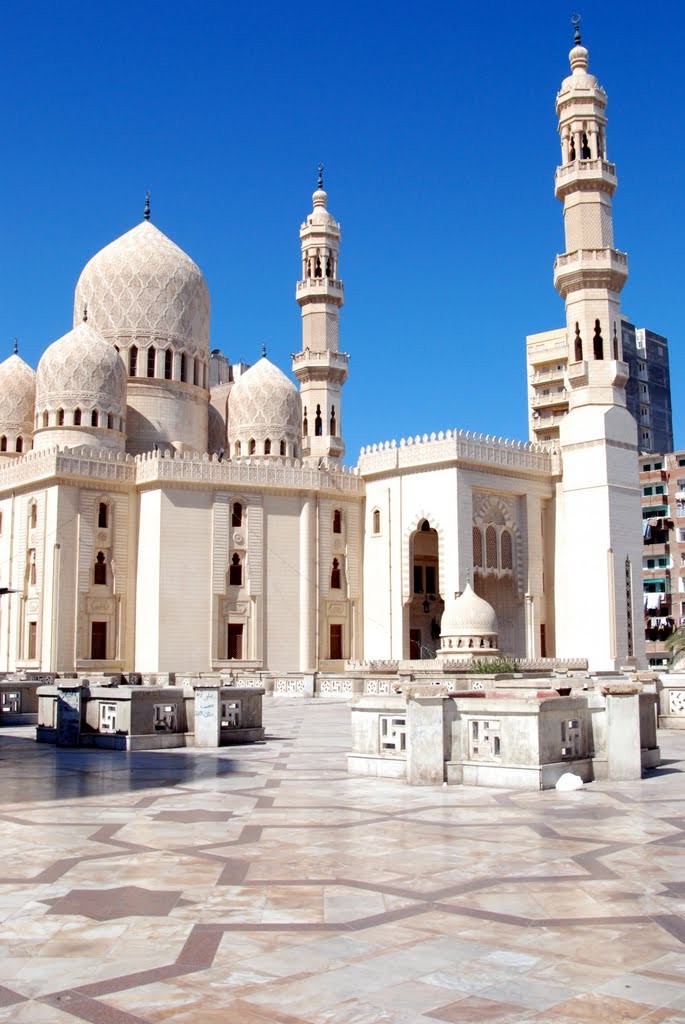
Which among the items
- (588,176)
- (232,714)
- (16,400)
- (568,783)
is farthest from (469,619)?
(16,400)

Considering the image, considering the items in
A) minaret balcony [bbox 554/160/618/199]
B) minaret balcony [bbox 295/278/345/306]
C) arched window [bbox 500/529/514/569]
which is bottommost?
arched window [bbox 500/529/514/569]

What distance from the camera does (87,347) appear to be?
3328 cm

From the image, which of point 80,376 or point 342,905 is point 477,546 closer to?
point 80,376

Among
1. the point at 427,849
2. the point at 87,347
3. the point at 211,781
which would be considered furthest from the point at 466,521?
the point at 427,849

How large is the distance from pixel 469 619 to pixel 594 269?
12.2m

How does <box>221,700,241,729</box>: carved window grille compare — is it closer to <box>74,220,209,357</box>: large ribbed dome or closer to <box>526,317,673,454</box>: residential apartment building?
<box>74,220,209,357</box>: large ribbed dome

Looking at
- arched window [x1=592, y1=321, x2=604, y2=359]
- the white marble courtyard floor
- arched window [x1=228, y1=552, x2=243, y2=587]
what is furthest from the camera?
arched window [x1=592, y1=321, x2=604, y2=359]

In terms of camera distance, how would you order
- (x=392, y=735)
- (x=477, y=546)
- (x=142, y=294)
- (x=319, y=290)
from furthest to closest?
(x=319, y=290)
(x=142, y=294)
(x=477, y=546)
(x=392, y=735)

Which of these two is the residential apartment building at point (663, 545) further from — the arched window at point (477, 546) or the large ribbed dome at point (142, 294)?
the large ribbed dome at point (142, 294)

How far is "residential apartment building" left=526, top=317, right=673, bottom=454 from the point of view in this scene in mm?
55281

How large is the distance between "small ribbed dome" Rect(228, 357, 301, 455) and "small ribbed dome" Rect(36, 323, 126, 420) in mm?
5096

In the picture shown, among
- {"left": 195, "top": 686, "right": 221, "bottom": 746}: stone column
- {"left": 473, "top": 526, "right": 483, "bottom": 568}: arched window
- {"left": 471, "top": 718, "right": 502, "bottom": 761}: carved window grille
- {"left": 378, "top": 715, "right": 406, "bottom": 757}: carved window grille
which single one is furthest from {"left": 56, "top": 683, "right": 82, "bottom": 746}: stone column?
{"left": 473, "top": 526, "right": 483, "bottom": 568}: arched window

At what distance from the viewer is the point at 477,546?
104 feet

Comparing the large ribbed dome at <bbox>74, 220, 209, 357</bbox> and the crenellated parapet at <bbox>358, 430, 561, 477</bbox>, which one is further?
the large ribbed dome at <bbox>74, 220, 209, 357</bbox>
